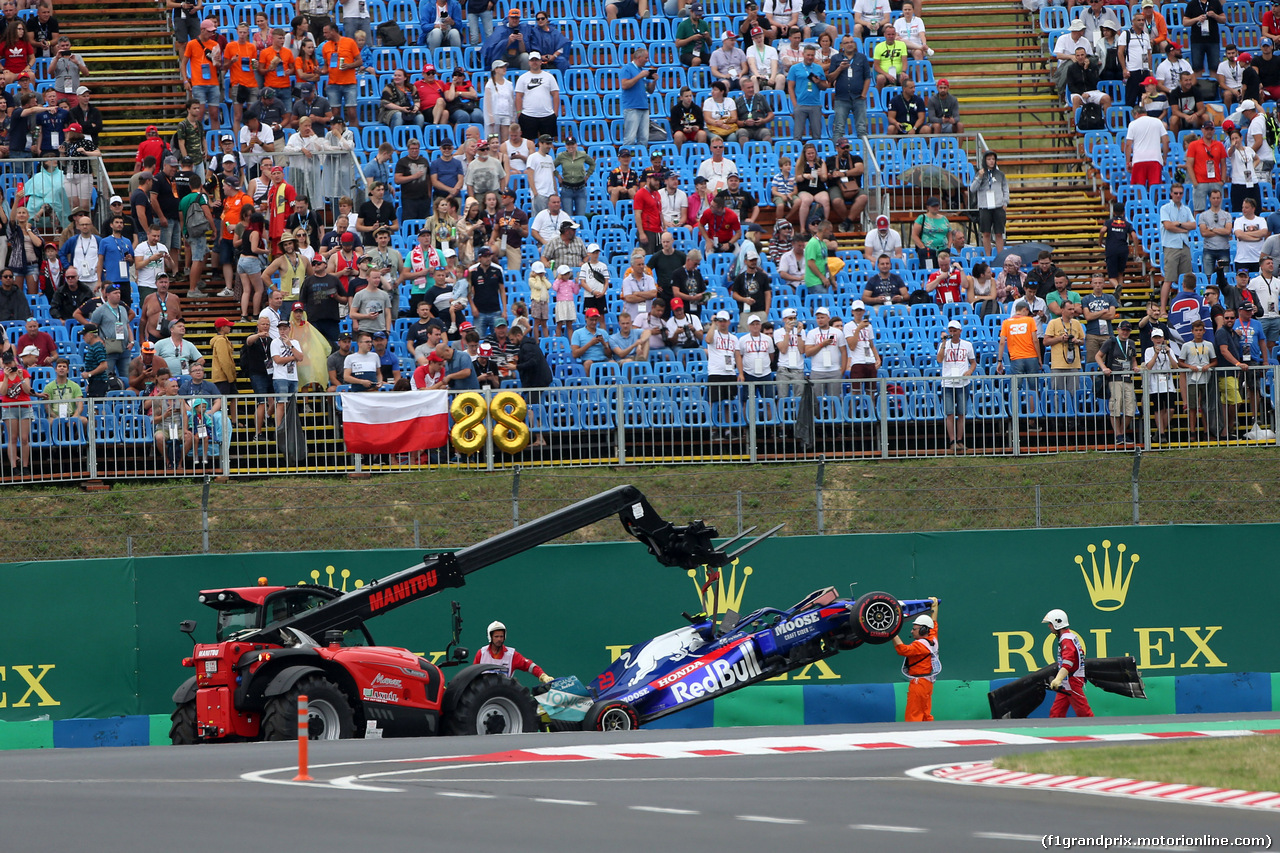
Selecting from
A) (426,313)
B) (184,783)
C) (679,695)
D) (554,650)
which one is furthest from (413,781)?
(426,313)

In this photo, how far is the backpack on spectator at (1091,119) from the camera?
101 feet

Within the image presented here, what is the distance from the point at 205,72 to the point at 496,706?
15036mm

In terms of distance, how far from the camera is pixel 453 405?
21922 mm

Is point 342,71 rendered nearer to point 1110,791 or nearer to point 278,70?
point 278,70

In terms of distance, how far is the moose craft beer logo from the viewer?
70.2ft

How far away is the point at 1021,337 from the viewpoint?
24312mm

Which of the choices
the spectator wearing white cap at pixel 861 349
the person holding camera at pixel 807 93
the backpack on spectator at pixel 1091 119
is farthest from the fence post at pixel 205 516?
the backpack on spectator at pixel 1091 119

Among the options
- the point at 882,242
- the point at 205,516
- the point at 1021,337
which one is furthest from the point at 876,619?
the point at 882,242

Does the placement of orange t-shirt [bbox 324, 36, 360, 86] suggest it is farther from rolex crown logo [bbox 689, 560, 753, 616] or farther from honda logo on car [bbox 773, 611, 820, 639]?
honda logo on car [bbox 773, 611, 820, 639]

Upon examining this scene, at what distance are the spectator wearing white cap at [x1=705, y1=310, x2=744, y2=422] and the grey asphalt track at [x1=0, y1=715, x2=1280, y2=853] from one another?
10310 millimetres

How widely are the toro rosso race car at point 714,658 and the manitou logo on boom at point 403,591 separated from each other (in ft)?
5.64

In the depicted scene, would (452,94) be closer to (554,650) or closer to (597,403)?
(597,403)

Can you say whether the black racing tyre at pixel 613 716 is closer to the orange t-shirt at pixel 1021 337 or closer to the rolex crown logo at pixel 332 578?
the rolex crown logo at pixel 332 578

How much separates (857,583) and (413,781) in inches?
392
